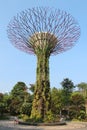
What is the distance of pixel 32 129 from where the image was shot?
22.7 meters

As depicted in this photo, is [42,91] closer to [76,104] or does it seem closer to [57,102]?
[57,102]

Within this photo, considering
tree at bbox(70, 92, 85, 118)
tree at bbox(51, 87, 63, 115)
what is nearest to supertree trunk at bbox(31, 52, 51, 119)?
tree at bbox(51, 87, 63, 115)

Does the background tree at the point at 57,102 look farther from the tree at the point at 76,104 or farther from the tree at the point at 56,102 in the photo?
the tree at the point at 76,104

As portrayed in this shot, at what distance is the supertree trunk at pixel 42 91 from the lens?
3017 centimetres

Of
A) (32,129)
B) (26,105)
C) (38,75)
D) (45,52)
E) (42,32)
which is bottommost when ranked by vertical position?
(32,129)

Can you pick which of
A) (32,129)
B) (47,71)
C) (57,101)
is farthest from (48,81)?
(57,101)

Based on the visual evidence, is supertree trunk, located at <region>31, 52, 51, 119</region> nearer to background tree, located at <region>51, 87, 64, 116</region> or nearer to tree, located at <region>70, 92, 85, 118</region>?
background tree, located at <region>51, 87, 64, 116</region>

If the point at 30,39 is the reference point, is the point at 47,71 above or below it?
below

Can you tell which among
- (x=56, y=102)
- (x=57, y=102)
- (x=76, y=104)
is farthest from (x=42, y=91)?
(x=76, y=104)

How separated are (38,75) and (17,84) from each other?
37668 mm

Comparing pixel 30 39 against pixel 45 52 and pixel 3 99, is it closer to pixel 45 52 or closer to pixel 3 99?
pixel 45 52

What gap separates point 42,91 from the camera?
30516mm

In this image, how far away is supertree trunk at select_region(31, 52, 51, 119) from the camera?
30175 mm

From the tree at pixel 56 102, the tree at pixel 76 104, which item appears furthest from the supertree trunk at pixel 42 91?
the tree at pixel 76 104
